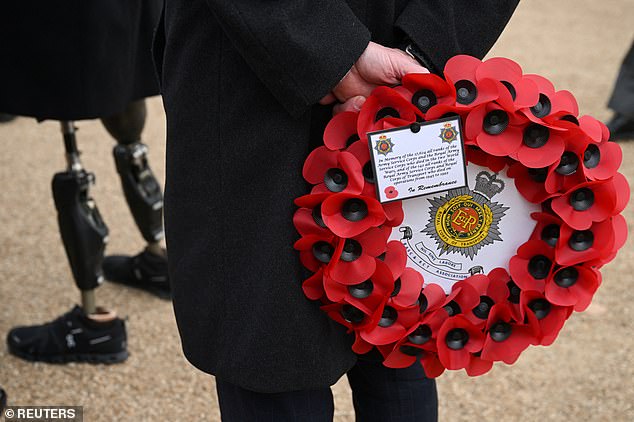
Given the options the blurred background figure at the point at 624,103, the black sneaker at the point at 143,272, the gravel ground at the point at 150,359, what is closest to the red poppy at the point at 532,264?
the gravel ground at the point at 150,359

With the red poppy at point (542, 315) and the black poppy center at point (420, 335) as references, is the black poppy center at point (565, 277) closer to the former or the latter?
the red poppy at point (542, 315)

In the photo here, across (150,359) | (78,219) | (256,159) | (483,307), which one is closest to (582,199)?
(483,307)

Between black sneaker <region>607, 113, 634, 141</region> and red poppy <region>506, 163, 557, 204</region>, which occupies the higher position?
red poppy <region>506, 163, 557, 204</region>

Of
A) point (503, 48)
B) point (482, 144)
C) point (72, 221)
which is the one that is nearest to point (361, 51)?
Answer: point (482, 144)

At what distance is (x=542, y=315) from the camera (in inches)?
54.9

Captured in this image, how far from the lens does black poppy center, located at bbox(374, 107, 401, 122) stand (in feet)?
4.24

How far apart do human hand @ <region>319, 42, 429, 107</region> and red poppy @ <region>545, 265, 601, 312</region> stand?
0.39 m

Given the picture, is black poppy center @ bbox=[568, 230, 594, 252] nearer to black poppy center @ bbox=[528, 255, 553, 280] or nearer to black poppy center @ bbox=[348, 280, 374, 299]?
black poppy center @ bbox=[528, 255, 553, 280]

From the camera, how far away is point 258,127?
1278 millimetres

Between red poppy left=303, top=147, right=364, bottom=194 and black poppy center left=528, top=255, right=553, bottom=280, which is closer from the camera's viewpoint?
red poppy left=303, top=147, right=364, bottom=194

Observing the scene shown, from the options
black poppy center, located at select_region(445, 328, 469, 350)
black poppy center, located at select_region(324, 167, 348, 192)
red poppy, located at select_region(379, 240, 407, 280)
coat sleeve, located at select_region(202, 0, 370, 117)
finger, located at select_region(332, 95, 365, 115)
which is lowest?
black poppy center, located at select_region(445, 328, 469, 350)

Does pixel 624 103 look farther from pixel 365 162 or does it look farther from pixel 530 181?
pixel 365 162

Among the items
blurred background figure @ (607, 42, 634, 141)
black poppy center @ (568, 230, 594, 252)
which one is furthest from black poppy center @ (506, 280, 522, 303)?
blurred background figure @ (607, 42, 634, 141)

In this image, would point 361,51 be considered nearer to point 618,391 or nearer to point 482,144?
point 482,144
